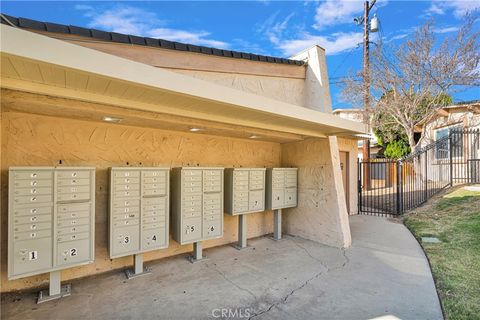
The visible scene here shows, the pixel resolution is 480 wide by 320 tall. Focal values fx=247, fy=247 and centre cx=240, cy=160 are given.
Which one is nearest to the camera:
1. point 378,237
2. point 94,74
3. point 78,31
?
point 94,74

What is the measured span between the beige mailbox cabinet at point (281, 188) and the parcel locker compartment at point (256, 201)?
22 cm

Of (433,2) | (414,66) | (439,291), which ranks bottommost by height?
(439,291)

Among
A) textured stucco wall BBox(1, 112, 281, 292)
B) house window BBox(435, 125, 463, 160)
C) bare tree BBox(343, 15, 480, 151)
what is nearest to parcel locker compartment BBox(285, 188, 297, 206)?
textured stucco wall BBox(1, 112, 281, 292)

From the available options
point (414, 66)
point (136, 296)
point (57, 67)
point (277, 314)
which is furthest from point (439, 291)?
point (414, 66)

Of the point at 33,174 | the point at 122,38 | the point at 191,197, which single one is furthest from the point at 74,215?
the point at 122,38

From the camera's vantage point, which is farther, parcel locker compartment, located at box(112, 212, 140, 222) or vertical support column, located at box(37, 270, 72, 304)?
parcel locker compartment, located at box(112, 212, 140, 222)

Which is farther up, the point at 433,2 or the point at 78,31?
the point at 433,2

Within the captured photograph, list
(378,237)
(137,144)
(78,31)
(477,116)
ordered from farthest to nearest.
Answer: (477,116), (378,237), (137,144), (78,31)

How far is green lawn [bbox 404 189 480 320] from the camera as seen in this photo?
10.5ft

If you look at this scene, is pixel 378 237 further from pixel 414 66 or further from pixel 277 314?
pixel 414 66

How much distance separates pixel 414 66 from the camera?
1180 cm

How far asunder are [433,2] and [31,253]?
1535 cm

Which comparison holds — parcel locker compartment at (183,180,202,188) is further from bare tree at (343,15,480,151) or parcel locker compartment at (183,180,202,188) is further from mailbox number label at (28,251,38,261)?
bare tree at (343,15,480,151)

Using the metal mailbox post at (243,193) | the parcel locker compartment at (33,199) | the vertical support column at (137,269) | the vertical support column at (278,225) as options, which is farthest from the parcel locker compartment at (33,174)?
the vertical support column at (278,225)
